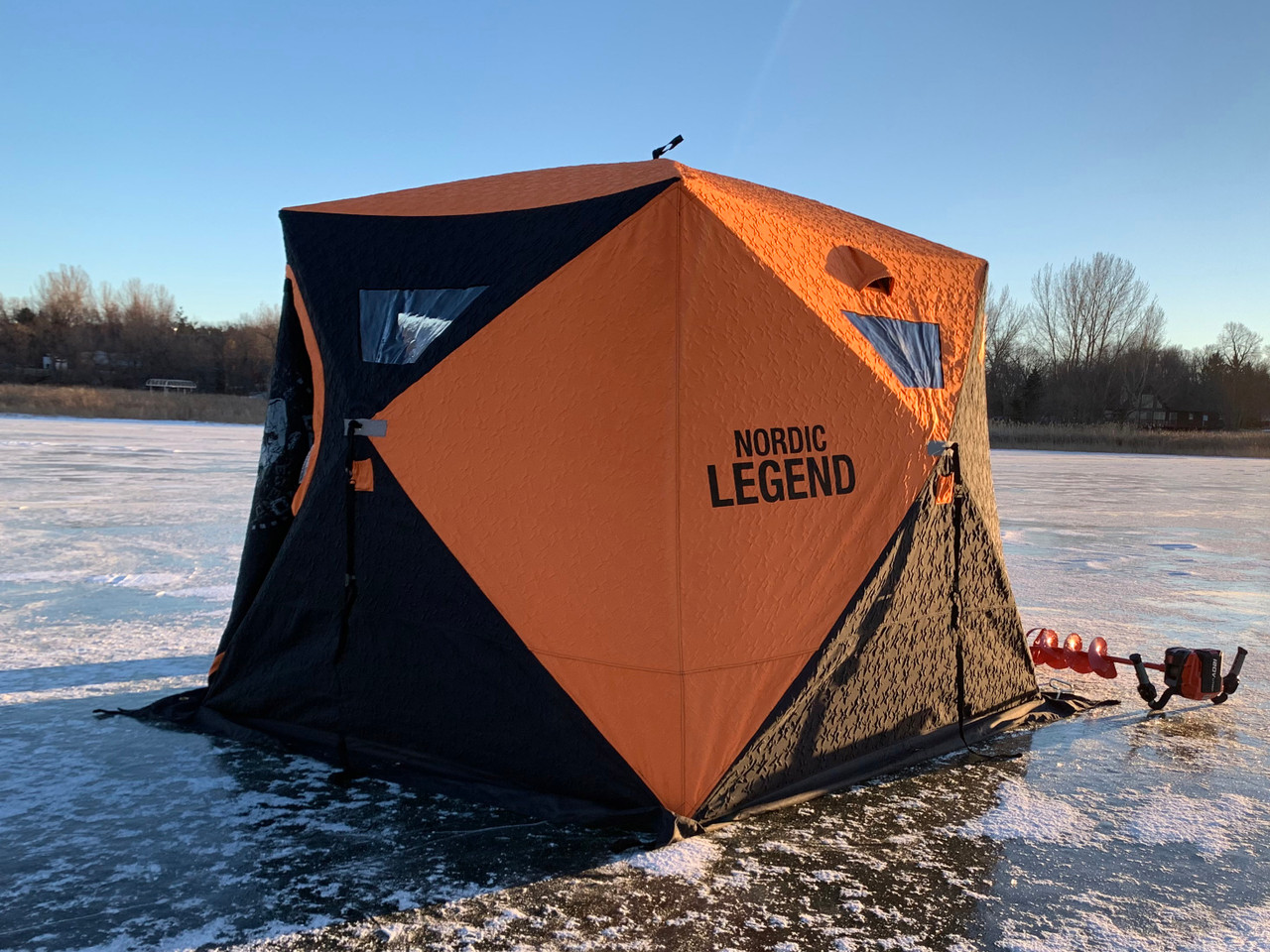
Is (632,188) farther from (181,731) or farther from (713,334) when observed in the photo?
(181,731)

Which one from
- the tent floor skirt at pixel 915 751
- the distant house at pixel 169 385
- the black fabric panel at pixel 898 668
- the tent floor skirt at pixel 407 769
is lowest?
the tent floor skirt at pixel 915 751

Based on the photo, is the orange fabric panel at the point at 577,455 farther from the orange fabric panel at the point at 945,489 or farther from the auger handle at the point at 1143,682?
the auger handle at the point at 1143,682

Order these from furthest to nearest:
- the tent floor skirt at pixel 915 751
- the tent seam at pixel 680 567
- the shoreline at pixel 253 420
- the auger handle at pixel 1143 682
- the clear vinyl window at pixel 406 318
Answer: the shoreline at pixel 253 420 → the auger handle at pixel 1143 682 → the clear vinyl window at pixel 406 318 → the tent floor skirt at pixel 915 751 → the tent seam at pixel 680 567

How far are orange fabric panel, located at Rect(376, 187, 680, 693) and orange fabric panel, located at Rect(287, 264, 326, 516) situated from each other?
0.67 m

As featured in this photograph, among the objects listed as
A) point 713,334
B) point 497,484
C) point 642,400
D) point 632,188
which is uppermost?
point 632,188

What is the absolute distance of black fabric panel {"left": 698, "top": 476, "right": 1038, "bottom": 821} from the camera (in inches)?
129

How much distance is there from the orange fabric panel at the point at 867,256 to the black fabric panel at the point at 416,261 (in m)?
0.44

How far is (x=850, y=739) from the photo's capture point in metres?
3.51

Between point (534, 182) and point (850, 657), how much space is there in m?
2.26

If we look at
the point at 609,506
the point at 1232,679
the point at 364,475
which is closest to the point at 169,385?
the point at 364,475

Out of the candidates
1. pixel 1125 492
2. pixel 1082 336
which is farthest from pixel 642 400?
pixel 1082 336

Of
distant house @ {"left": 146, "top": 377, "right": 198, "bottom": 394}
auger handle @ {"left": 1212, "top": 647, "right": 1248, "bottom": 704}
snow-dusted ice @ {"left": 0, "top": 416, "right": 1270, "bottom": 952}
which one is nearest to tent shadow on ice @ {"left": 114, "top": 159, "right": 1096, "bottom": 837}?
snow-dusted ice @ {"left": 0, "top": 416, "right": 1270, "bottom": 952}

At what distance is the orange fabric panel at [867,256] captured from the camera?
3414 millimetres

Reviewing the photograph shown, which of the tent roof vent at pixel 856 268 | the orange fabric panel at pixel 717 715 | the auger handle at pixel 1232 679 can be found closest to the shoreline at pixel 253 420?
the auger handle at pixel 1232 679
